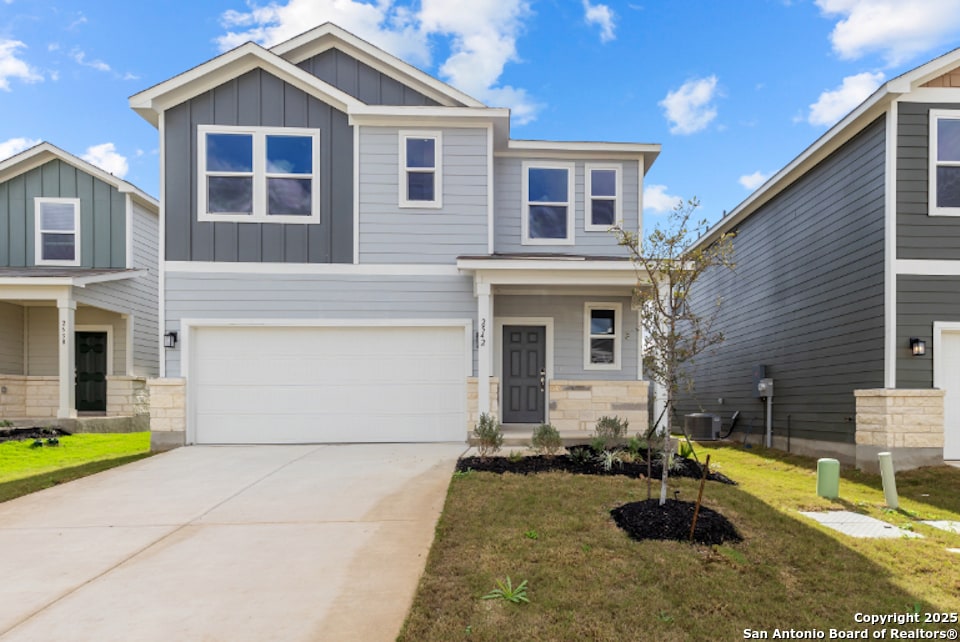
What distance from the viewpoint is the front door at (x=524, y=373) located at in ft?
34.6

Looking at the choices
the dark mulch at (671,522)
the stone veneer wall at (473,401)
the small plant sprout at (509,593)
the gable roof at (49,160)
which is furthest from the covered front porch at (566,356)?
the gable roof at (49,160)

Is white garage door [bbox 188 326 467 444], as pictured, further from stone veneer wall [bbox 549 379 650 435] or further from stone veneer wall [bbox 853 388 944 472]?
stone veneer wall [bbox 853 388 944 472]

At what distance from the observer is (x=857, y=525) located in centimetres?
540

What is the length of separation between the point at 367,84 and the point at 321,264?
12.3ft

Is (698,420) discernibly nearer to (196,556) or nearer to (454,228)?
(454,228)

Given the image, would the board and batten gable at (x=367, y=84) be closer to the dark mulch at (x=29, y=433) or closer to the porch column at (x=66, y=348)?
the porch column at (x=66, y=348)

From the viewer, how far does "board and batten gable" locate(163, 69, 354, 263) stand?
941 centimetres

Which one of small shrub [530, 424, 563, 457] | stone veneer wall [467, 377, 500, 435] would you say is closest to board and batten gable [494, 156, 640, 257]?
stone veneer wall [467, 377, 500, 435]

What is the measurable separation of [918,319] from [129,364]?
15955 millimetres

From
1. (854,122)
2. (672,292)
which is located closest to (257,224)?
(672,292)

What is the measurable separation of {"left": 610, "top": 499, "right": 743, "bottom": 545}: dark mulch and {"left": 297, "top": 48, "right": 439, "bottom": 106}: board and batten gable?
8329mm

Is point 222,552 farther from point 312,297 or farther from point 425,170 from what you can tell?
point 425,170

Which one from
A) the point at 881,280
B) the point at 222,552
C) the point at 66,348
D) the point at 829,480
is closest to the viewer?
the point at 222,552

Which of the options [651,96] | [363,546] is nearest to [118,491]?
[363,546]
